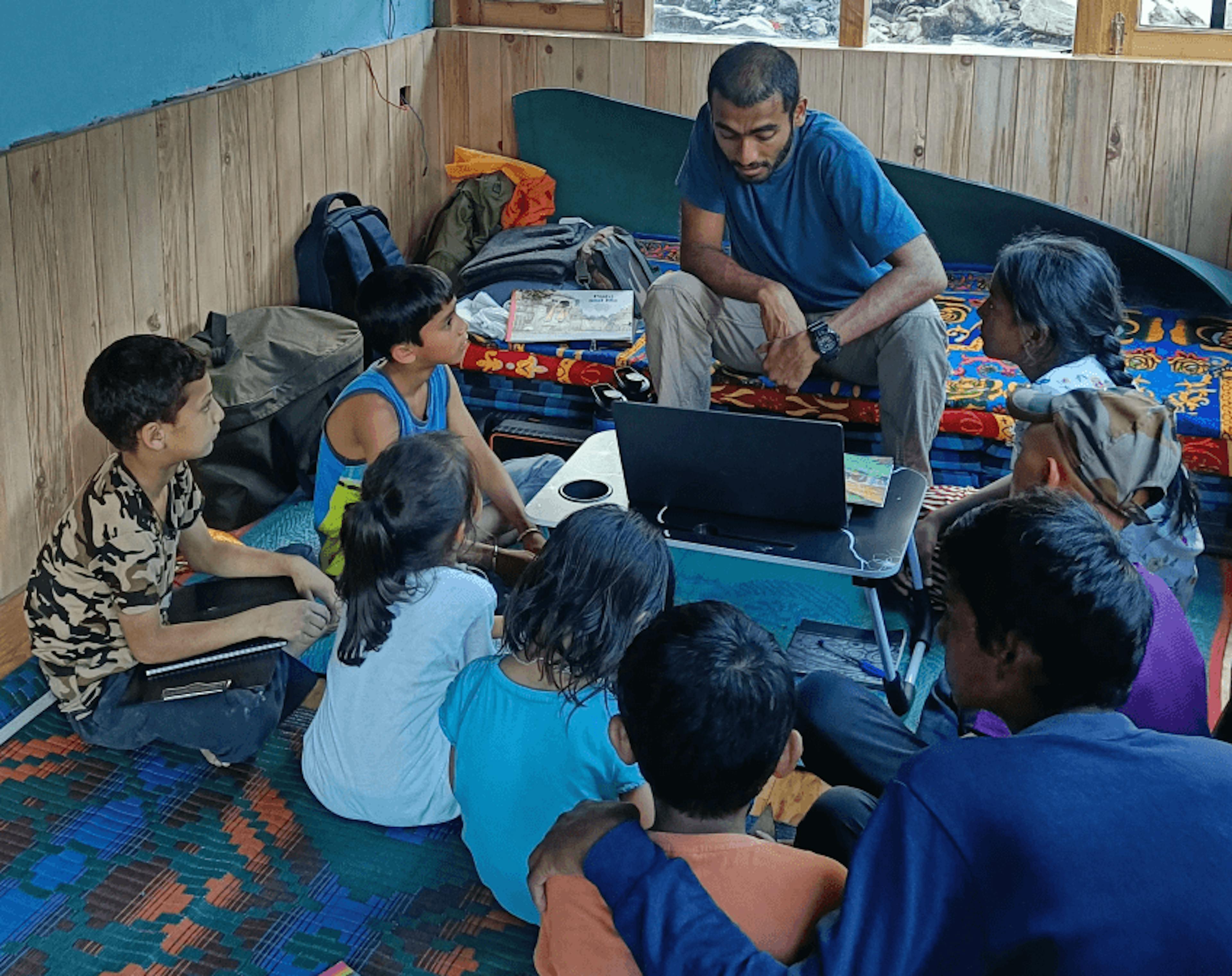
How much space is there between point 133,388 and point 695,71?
2508mm

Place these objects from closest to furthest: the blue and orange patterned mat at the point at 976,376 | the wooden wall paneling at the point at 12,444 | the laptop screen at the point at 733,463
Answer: the laptop screen at the point at 733,463 → the wooden wall paneling at the point at 12,444 → the blue and orange patterned mat at the point at 976,376

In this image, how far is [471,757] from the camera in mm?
1843

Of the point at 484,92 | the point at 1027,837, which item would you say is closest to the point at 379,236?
the point at 484,92

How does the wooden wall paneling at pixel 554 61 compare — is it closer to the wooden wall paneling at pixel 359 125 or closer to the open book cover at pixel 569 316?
the wooden wall paneling at pixel 359 125

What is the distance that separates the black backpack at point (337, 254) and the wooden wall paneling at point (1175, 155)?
2187mm

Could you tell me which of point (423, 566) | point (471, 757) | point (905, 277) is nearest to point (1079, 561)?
point (471, 757)

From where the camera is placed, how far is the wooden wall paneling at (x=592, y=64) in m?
4.38

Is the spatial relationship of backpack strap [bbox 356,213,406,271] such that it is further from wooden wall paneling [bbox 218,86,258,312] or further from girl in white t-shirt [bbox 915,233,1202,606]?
girl in white t-shirt [bbox 915,233,1202,606]

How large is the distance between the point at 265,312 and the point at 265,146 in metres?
0.46

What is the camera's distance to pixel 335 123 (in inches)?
157

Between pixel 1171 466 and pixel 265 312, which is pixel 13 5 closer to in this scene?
pixel 265 312

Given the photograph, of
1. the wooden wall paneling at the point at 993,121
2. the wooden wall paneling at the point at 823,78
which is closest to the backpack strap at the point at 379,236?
the wooden wall paneling at the point at 823,78

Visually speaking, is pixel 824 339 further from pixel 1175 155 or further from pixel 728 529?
pixel 1175 155

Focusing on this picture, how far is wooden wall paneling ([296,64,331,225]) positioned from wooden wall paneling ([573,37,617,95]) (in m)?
0.89
